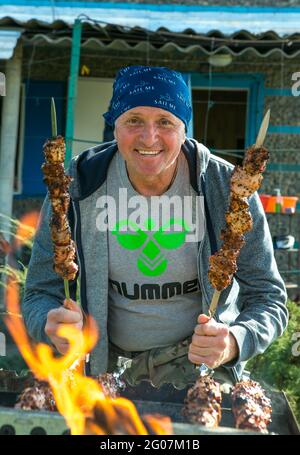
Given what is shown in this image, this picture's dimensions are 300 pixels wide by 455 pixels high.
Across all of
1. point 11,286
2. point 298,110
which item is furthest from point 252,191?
point 298,110

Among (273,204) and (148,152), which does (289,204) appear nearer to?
(273,204)

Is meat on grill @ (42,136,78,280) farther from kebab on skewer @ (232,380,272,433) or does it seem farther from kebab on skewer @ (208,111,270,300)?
kebab on skewer @ (232,380,272,433)

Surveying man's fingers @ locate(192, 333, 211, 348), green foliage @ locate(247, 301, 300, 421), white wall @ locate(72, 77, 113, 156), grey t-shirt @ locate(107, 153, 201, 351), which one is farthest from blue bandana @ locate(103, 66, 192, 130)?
white wall @ locate(72, 77, 113, 156)

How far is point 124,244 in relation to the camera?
3271 millimetres

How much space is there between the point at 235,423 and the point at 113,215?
110 centimetres

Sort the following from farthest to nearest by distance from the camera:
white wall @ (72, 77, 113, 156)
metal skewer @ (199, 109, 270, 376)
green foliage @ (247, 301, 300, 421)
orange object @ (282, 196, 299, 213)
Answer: white wall @ (72, 77, 113, 156)
orange object @ (282, 196, 299, 213)
green foliage @ (247, 301, 300, 421)
metal skewer @ (199, 109, 270, 376)

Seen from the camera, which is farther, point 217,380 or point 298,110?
point 298,110

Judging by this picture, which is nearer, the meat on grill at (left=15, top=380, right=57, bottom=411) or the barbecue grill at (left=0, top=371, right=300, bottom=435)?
the barbecue grill at (left=0, top=371, right=300, bottom=435)

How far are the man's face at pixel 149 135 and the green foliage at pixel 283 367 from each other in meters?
2.21

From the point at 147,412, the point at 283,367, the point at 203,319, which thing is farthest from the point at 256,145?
the point at 283,367

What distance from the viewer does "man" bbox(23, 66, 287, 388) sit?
10.0 ft

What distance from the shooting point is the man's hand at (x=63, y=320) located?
2703 millimetres
